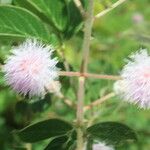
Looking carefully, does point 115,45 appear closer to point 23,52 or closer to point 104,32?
point 104,32

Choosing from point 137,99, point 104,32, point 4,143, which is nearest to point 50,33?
point 137,99

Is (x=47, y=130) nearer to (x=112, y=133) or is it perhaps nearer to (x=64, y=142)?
(x=64, y=142)

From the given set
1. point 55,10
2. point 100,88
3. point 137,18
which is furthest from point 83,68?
point 137,18

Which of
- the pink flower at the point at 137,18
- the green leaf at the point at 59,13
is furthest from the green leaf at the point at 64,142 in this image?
the pink flower at the point at 137,18

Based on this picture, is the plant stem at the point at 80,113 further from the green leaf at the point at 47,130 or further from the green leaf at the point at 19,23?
the green leaf at the point at 19,23

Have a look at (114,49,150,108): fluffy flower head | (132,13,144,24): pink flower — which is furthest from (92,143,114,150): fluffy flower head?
(132,13,144,24): pink flower

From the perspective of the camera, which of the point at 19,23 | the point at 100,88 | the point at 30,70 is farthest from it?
the point at 100,88
